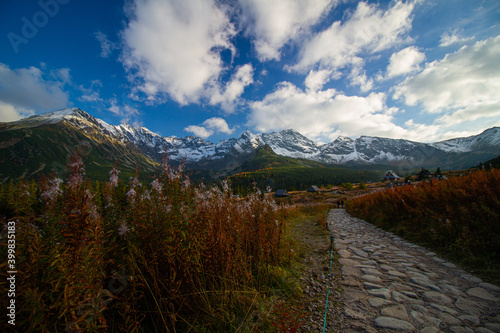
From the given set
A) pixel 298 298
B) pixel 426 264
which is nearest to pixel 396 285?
pixel 426 264

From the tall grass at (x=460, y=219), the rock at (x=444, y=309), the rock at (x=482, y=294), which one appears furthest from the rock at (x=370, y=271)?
the tall grass at (x=460, y=219)

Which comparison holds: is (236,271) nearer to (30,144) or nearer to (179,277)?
(179,277)

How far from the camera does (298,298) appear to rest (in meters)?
3.43

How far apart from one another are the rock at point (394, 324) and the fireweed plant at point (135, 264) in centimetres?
172

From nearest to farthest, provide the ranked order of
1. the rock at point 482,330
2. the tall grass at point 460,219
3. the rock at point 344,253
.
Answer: the rock at point 482,330 < the tall grass at point 460,219 < the rock at point 344,253

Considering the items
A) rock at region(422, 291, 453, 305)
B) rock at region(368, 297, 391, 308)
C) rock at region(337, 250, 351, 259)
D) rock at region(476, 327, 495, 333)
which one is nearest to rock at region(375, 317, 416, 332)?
rock at region(368, 297, 391, 308)

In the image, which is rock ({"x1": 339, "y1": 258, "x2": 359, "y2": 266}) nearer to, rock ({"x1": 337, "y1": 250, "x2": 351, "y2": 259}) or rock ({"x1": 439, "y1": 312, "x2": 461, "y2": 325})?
rock ({"x1": 337, "y1": 250, "x2": 351, "y2": 259})

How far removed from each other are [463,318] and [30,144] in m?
243

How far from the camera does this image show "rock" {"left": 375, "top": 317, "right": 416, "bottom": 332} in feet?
8.45

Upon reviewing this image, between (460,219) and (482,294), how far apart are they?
10.5 ft

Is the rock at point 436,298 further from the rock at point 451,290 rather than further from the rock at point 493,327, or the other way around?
the rock at point 493,327

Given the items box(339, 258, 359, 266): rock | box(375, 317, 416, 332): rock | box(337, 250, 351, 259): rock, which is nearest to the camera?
box(375, 317, 416, 332): rock

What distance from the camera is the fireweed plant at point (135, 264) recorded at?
1.87 meters

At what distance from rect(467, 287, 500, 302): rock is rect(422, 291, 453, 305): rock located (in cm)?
51
